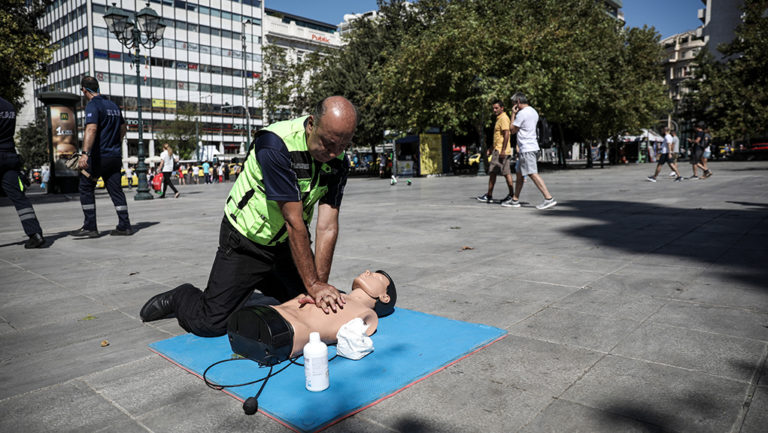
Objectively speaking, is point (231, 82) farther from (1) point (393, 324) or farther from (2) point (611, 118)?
(1) point (393, 324)

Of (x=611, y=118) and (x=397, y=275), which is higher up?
(x=611, y=118)

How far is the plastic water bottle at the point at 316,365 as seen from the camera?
234 cm

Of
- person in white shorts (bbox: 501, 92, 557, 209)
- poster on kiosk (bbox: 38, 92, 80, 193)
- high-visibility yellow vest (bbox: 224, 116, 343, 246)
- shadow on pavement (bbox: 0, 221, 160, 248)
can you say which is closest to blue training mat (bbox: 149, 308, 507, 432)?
high-visibility yellow vest (bbox: 224, 116, 343, 246)

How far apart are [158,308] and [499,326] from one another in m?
2.32

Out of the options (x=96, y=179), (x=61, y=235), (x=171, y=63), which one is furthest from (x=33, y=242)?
(x=171, y=63)

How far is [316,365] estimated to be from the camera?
235 centimetres

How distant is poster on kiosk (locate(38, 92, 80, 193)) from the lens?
21.0 metres

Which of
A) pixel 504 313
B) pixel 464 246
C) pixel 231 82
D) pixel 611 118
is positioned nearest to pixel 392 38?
pixel 611 118

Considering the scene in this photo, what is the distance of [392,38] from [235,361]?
33.9 meters

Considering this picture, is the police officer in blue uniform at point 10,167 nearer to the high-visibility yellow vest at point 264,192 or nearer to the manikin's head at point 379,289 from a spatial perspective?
the high-visibility yellow vest at point 264,192

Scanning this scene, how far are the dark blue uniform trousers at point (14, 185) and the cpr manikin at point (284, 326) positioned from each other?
5571 mm

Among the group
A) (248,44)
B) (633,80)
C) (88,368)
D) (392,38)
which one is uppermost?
(248,44)

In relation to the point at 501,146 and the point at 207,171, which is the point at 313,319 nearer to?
the point at 501,146

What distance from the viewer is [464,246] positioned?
20.2 feet
